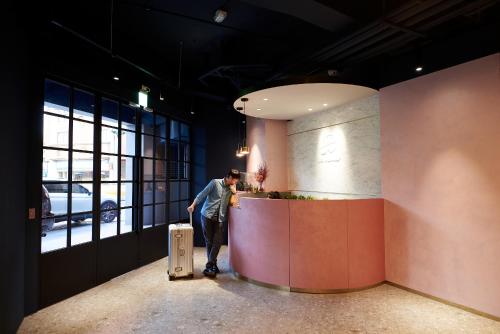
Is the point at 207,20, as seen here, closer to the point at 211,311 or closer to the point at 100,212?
the point at 100,212

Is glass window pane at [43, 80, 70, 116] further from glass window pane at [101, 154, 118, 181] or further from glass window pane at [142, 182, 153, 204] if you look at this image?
glass window pane at [142, 182, 153, 204]

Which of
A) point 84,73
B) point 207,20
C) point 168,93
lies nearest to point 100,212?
point 84,73

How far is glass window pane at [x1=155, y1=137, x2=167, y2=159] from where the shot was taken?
588cm

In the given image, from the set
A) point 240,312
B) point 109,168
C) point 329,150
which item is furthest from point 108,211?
point 329,150

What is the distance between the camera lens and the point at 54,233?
3900 mm

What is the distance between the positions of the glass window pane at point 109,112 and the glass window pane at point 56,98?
63 cm

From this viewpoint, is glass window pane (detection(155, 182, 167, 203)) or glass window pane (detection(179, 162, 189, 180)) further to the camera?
glass window pane (detection(179, 162, 189, 180))

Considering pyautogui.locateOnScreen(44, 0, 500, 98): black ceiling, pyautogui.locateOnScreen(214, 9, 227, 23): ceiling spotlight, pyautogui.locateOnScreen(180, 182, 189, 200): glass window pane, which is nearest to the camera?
pyautogui.locateOnScreen(44, 0, 500, 98): black ceiling

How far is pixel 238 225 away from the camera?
4.73 meters

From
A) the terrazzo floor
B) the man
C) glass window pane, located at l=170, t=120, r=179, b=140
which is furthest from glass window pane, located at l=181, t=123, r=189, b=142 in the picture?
A: the terrazzo floor

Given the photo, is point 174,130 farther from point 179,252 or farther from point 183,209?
point 179,252

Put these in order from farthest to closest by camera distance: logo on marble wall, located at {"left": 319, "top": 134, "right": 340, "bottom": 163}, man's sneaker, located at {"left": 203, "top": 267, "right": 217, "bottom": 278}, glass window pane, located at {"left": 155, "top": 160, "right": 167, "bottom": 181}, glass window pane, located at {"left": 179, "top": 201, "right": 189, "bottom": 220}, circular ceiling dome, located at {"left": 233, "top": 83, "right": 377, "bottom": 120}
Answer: glass window pane, located at {"left": 179, "top": 201, "right": 189, "bottom": 220}, glass window pane, located at {"left": 155, "top": 160, "right": 167, "bottom": 181}, logo on marble wall, located at {"left": 319, "top": 134, "right": 340, "bottom": 163}, man's sneaker, located at {"left": 203, "top": 267, "right": 217, "bottom": 278}, circular ceiling dome, located at {"left": 233, "top": 83, "right": 377, "bottom": 120}

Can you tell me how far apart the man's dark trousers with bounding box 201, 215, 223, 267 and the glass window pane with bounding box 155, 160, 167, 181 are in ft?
4.97

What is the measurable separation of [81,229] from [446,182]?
4994 millimetres
